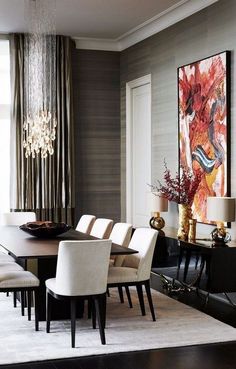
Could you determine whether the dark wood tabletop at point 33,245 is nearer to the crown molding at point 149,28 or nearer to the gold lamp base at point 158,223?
the gold lamp base at point 158,223

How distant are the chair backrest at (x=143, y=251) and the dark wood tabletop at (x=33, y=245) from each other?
20 centimetres

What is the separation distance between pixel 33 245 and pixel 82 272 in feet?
3.16

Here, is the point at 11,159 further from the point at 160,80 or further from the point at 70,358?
the point at 70,358

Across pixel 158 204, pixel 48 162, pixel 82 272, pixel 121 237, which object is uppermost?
pixel 48 162

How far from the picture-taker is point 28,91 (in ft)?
29.7

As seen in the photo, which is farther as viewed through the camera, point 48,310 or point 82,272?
point 48,310

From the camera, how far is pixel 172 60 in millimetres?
8008

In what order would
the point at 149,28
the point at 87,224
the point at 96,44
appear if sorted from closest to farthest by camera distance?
the point at 87,224
the point at 149,28
the point at 96,44

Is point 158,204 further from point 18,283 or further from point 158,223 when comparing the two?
point 18,283

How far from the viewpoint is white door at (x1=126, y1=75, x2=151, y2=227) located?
9000 mm

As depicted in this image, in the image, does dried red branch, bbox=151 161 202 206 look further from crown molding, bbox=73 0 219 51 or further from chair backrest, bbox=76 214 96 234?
crown molding, bbox=73 0 219 51

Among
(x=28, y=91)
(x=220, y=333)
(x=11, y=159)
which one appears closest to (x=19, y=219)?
(x=11, y=159)

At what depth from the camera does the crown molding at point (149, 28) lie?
735cm

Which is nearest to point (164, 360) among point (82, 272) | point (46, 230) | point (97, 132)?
point (82, 272)
